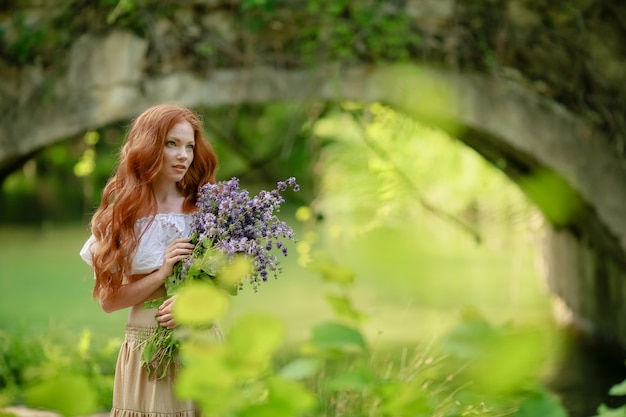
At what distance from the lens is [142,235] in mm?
2154

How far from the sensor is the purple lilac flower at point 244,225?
6.43ft

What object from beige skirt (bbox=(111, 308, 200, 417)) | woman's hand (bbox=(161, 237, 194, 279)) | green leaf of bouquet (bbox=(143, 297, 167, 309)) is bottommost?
beige skirt (bbox=(111, 308, 200, 417))

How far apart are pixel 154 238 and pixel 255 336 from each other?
1438 mm

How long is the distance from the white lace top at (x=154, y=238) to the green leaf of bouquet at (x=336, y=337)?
1.32m

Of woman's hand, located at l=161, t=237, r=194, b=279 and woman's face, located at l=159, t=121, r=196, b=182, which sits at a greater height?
woman's face, located at l=159, t=121, r=196, b=182

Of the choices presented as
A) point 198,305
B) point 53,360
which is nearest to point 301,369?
point 198,305

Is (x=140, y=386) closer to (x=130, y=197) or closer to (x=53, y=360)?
(x=130, y=197)

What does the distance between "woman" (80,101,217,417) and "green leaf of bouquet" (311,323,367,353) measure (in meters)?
1.27

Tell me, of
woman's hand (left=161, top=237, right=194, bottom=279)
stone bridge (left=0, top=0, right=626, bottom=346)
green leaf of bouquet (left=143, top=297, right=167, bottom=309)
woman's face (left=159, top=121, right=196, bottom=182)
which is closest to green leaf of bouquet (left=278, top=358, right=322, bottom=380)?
woman's hand (left=161, top=237, right=194, bottom=279)

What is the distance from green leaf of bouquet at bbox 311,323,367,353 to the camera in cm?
85

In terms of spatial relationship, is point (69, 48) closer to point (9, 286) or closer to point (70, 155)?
point (9, 286)

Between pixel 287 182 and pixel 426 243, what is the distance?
928 millimetres

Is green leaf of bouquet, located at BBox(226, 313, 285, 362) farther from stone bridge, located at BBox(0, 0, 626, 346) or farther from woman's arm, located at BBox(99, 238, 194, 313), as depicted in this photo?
stone bridge, located at BBox(0, 0, 626, 346)

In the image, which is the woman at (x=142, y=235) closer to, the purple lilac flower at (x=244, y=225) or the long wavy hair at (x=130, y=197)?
the long wavy hair at (x=130, y=197)
